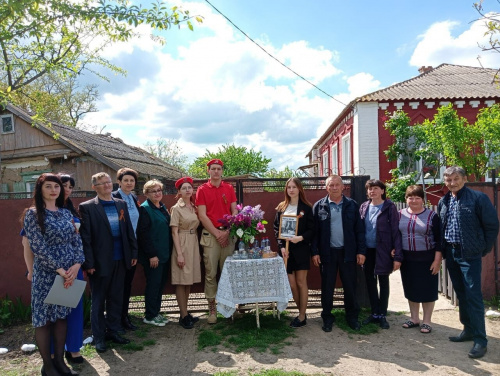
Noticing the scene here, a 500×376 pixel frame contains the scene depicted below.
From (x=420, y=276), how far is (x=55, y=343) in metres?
3.85

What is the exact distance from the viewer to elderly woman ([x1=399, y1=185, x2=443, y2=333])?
14.8 ft

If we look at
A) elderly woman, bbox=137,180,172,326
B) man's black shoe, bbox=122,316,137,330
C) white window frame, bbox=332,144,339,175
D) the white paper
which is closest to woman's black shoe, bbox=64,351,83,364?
the white paper

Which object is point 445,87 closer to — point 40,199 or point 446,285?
point 446,285

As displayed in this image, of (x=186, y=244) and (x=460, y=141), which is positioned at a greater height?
(x=460, y=141)

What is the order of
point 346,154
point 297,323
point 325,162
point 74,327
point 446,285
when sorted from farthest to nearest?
point 325,162 → point 346,154 → point 446,285 → point 297,323 → point 74,327

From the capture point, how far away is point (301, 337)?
454cm

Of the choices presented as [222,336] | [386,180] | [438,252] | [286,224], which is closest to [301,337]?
[222,336]

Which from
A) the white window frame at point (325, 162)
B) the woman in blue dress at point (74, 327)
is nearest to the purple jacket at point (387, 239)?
the woman in blue dress at point (74, 327)

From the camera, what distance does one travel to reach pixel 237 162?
1359 inches

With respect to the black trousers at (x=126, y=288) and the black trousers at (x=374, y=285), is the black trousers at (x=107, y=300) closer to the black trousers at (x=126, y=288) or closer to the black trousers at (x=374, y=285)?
the black trousers at (x=126, y=288)

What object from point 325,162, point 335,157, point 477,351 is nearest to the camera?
point 477,351

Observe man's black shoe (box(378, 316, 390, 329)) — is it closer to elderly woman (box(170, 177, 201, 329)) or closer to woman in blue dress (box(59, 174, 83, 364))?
elderly woman (box(170, 177, 201, 329))

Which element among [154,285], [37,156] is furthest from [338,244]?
[37,156]

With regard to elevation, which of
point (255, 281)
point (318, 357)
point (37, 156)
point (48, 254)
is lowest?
point (318, 357)
